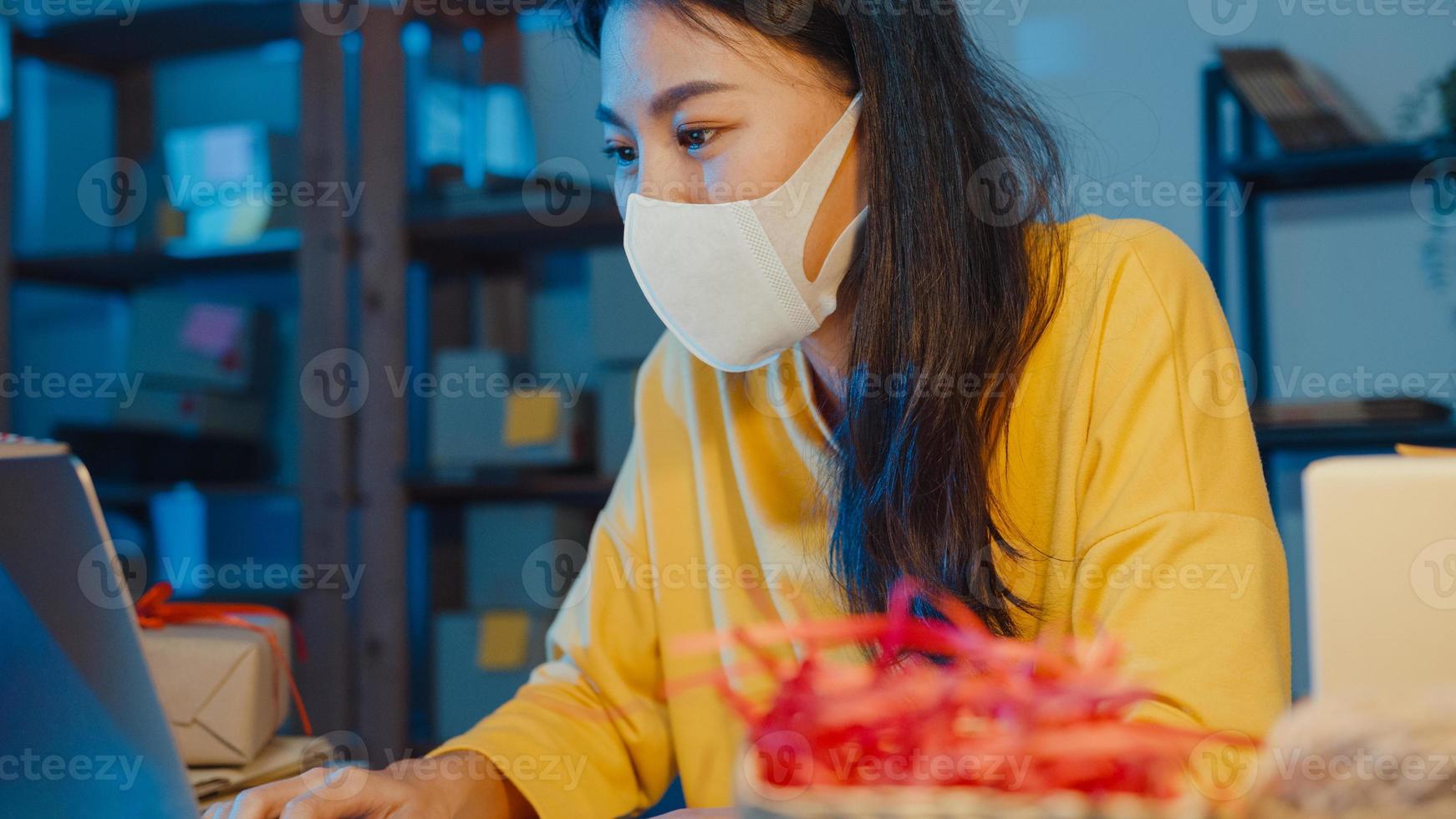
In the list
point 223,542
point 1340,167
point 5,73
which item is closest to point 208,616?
point 1340,167

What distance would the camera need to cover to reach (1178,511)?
75 centimetres

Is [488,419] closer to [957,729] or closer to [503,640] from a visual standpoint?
[503,640]

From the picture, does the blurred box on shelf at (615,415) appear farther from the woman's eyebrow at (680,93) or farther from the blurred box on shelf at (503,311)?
the woman's eyebrow at (680,93)

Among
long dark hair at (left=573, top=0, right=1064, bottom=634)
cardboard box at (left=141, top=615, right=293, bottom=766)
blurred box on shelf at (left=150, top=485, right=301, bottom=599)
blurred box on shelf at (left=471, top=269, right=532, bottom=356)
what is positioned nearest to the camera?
long dark hair at (left=573, top=0, right=1064, bottom=634)

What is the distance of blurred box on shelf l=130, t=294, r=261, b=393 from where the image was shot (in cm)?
262

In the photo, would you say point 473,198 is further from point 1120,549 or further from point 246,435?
point 1120,549

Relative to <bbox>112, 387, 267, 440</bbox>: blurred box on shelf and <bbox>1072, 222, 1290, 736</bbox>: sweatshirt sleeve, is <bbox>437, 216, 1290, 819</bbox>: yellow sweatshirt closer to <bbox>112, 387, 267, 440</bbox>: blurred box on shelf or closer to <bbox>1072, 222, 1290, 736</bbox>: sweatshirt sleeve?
<bbox>1072, 222, 1290, 736</bbox>: sweatshirt sleeve

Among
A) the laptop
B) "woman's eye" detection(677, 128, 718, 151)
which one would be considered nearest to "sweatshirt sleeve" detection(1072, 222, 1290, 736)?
"woman's eye" detection(677, 128, 718, 151)

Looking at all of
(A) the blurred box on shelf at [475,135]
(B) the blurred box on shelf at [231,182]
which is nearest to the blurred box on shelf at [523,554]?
(A) the blurred box on shelf at [475,135]

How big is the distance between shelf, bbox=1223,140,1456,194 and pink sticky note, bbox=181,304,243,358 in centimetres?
203

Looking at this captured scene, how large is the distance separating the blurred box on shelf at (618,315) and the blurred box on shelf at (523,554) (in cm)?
36

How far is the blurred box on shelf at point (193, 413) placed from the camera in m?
2.66

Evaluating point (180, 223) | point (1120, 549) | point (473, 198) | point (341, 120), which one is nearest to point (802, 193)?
point (1120, 549)

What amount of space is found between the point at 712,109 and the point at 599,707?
1.68 feet
